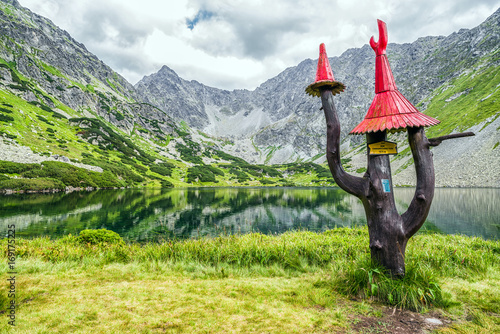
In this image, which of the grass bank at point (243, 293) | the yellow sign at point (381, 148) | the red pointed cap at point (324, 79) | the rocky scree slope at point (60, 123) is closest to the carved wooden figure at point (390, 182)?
the yellow sign at point (381, 148)

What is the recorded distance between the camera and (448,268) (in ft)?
28.2

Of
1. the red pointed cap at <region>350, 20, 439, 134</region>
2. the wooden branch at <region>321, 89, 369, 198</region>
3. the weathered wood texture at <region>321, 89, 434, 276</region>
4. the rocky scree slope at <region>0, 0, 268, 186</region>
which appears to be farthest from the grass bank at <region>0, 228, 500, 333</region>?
the rocky scree slope at <region>0, 0, 268, 186</region>

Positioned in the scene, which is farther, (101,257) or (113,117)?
(113,117)

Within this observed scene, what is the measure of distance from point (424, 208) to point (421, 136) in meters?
1.95

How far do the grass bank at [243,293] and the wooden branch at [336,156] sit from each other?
226cm

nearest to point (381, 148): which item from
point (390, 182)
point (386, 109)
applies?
point (390, 182)

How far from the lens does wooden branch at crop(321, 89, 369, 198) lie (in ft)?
22.2

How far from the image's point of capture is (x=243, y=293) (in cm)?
665

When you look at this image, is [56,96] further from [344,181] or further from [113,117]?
[344,181]

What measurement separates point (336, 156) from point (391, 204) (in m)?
1.99

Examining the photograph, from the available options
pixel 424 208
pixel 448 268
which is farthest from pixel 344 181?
pixel 448 268

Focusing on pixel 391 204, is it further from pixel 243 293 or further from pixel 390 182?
pixel 243 293

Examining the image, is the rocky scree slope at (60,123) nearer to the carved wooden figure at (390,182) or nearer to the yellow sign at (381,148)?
the carved wooden figure at (390,182)

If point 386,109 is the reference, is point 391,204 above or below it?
below
